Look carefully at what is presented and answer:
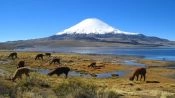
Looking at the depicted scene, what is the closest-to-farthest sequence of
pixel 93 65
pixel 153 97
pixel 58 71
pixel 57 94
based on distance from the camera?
1. pixel 57 94
2. pixel 153 97
3. pixel 58 71
4. pixel 93 65

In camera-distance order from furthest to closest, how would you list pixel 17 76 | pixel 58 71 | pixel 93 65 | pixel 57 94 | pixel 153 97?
pixel 93 65
pixel 58 71
pixel 17 76
pixel 153 97
pixel 57 94

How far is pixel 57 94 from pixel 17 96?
226 cm

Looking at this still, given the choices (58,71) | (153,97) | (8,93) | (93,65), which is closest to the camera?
(8,93)

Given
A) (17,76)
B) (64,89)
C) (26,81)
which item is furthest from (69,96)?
(17,76)

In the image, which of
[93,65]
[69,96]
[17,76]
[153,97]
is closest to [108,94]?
[69,96]

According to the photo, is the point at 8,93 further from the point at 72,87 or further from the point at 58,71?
the point at 58,71

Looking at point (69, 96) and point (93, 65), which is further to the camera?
point (93, 65)

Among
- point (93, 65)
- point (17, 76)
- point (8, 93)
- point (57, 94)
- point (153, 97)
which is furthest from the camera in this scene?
point (93, 65)

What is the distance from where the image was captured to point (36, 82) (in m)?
19.8

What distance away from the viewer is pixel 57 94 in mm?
15867

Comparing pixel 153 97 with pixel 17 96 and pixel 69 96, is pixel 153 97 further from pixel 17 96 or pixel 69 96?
pixel 17 96

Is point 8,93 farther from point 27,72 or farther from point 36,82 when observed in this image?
point 27,72

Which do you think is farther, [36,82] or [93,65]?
[93,65]

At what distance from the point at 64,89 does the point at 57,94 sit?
1.21 feet
